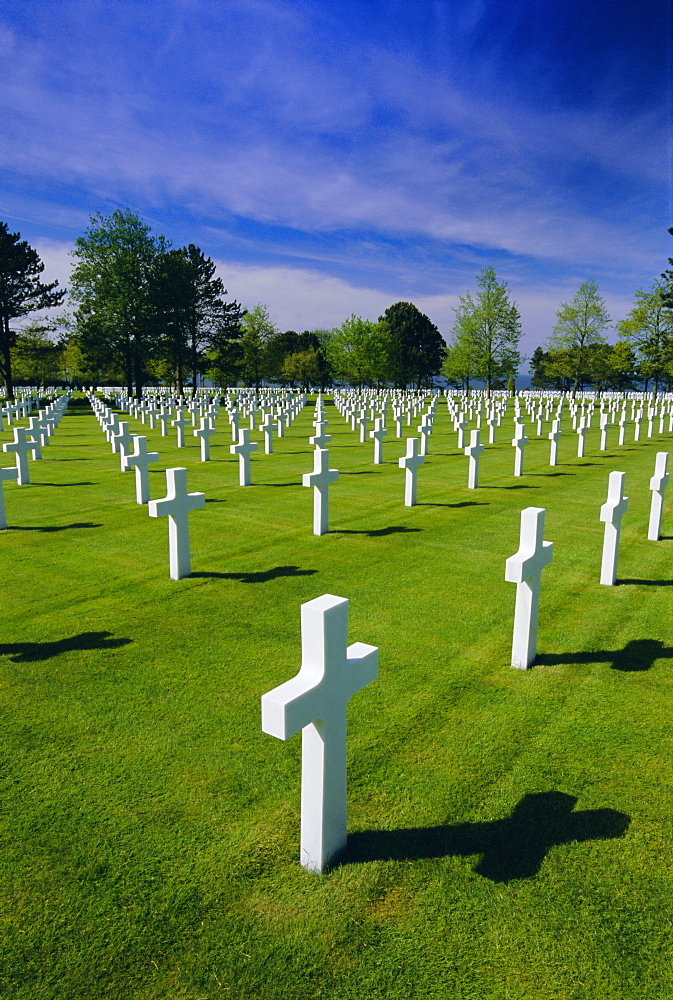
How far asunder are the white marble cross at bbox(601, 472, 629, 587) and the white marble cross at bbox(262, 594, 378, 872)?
4.61 metres

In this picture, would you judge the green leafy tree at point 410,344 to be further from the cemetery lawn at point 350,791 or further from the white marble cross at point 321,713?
the white marble cross at point 321,713

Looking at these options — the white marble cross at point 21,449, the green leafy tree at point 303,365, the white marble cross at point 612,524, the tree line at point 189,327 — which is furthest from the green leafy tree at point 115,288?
the white marble cross at point 612,524

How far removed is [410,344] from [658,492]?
74.0m

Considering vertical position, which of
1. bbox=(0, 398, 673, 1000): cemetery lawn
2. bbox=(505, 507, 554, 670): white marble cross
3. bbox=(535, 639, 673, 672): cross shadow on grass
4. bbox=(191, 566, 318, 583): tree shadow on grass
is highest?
bbox=(505, 507, 554, 670): white marble cross

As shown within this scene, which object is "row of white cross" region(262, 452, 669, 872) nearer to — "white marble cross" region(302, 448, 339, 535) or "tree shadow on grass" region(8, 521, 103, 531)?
"white marble cross" region(302, 448, 339, 535)

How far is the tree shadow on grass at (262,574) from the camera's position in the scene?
23.3ft

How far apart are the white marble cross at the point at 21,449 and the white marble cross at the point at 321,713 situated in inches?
476

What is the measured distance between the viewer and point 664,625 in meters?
5.77

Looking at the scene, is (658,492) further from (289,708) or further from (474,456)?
(289,708)

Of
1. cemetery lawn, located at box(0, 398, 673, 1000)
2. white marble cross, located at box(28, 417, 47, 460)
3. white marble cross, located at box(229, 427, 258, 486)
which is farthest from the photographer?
white marble cross, located at box(28, 417, 47, 460)

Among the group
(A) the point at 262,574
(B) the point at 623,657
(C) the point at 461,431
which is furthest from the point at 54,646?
(C) the point at 461,431

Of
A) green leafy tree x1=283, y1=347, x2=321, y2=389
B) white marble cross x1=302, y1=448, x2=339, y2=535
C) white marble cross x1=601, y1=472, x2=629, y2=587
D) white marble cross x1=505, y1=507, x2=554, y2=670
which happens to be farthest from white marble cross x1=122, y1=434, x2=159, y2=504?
green leafy tree x1=283, y1=347, x2=321, y2=389

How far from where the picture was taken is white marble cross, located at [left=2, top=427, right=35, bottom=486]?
42.9ft

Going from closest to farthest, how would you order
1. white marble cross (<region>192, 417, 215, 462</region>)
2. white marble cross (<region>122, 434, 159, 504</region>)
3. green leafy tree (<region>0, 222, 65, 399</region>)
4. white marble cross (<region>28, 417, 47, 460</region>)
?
white marble cross (<region>122, 434, 159, 504</region>)
white marble cross (<region>28, 417, 47, 460</region>)
white marble cross (<region>192, 417, 215, 462</region>)
green leafy tree (<region>0, 222, 65, 399</region>)
